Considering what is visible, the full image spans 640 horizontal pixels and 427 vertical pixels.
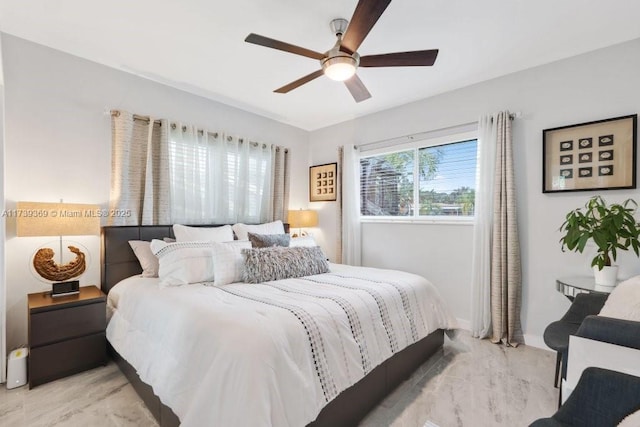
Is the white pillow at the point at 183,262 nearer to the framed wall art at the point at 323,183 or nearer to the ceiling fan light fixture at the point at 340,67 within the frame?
the ceiling fan light fixture at the point at 340,67

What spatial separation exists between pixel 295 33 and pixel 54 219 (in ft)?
7.46

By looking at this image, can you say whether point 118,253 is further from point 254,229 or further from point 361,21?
point 361,21

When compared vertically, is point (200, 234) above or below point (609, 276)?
above

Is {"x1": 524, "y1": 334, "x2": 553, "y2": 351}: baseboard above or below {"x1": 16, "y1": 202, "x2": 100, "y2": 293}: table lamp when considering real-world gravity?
below

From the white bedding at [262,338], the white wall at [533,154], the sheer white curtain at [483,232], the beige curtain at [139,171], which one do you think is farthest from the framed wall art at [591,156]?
the beige curtain at [139,171]

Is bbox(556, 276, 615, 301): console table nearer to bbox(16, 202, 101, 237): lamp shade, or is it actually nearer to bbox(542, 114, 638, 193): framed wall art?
bbox(542, 114, 638, 193): framed wall art

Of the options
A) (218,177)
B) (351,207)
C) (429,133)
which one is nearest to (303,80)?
(218,177)

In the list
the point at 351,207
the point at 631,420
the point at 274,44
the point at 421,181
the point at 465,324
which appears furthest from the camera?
the point at 351,207

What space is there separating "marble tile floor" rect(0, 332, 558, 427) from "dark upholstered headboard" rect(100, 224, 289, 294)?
0.72m

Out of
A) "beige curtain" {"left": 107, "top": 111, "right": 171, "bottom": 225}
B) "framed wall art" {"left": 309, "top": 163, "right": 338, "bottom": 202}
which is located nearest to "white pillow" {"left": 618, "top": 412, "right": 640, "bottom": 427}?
"beige curtain" {"left": 107, "top": 111, "right": 171, "bottom": 225}

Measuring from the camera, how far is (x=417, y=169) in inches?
143

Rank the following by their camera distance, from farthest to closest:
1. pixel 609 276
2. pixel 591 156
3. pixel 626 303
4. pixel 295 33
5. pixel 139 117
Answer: pixel 139 117 < pixel 591 156 < pixel 295 33 < pixel 609 276 < pixel 626 303

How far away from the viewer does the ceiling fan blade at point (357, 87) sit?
89.3 inches

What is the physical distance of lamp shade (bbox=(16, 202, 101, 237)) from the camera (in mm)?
2068
